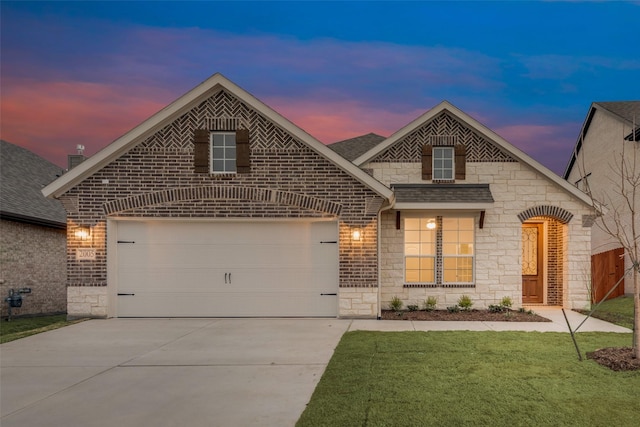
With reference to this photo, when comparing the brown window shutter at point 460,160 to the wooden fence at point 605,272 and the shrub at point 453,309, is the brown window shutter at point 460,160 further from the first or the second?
the wooden fence at point 605,272

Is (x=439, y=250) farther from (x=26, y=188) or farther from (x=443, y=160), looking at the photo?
(x=26, y=188)

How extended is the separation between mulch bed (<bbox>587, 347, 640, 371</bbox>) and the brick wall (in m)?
15.9

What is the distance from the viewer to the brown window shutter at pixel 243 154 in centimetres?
1140

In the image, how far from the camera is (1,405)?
16.8 feet

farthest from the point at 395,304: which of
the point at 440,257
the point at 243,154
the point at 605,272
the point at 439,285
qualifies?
the point at 605,272

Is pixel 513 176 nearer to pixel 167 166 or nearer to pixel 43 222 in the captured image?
pixel 167 166

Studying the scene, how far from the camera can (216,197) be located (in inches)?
448

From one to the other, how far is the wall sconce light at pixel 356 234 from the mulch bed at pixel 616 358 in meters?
5.44

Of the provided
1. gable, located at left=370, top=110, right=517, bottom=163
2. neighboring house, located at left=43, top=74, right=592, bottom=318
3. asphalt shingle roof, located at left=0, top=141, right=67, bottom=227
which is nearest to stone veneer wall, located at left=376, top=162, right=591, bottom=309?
gable, located at left=370, top=110, right=517, bottom=163

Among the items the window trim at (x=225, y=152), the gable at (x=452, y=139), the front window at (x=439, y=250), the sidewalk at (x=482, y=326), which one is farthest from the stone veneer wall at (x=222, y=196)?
the gable at (x=452, y=139)

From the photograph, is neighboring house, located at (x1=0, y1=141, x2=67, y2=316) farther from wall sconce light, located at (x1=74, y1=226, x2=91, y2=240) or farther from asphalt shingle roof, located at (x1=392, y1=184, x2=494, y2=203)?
asphalt shingle roof, located at (x1=392, y1=184, x2=494, y2=203)

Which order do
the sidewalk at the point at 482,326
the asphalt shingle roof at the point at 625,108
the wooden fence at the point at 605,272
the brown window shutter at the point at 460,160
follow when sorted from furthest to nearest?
1. the asphalt shingle roof at the point at 625,108
2. the wooden fence at the point at 605,272
3. the brown window shutter at the point at 460,160
4. the sidewalk at the point at 482,326

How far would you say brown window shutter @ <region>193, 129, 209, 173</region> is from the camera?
448 inches

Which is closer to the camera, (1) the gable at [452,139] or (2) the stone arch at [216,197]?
(2) the stone arch at [216,197]
